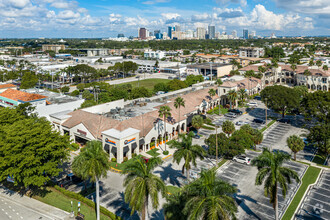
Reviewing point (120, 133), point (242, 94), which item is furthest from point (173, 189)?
point (242, 94)

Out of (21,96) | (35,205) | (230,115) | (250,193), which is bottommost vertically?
(35,205)

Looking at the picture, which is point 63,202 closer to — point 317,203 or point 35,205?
point 35,205

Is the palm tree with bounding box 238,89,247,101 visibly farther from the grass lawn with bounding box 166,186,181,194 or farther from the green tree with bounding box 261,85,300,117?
the grass lawn with bounding box 166,186,181,194

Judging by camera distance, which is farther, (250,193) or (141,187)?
(250,193)

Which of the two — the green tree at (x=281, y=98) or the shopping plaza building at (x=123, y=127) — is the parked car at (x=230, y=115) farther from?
the shopping plaza building at (x=123, y=127)

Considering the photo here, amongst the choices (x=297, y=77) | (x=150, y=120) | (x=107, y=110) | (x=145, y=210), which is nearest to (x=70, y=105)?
(x=107, y=110)

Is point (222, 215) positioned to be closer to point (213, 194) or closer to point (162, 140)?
point (213, 194)

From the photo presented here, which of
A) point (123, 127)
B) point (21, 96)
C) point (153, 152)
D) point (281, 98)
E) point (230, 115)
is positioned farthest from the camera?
point (230, 115)
